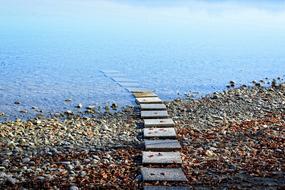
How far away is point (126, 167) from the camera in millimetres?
7672

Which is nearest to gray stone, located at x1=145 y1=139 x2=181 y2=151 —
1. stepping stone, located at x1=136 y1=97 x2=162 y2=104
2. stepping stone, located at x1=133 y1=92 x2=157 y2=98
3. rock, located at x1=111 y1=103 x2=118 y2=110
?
stepping stone, located at x1=136 y1=97 x2=162 y2=104

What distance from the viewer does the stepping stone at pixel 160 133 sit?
9.48m

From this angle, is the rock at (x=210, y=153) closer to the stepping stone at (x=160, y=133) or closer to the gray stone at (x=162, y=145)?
the gray stone at (x=162, y=145)

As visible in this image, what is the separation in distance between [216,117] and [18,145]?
535cm

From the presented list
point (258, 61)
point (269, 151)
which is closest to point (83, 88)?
point (269, 151)

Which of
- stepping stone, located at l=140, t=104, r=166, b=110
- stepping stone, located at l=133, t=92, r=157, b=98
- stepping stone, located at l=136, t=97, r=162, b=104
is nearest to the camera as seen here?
stepping stone, located at l=140, t=104, r=166, b=110

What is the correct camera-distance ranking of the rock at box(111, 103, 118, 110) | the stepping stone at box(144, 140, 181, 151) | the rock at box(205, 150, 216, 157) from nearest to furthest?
the rock at box(205, 150, 216, 157) → the stepping stone at box(144, 140, 181, 151) → the rock at box(111, 103, 118, 110)

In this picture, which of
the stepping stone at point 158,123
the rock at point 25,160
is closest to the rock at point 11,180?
the rock at point 25,160

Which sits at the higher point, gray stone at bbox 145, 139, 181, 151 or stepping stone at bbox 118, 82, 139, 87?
gray stone at bbox 145, 139, 181, 151

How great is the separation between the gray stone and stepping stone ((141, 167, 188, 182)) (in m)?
1.18

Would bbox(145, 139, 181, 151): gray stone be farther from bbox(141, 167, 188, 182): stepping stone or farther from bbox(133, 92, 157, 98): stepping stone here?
bbox(133, 92, 157, 98): stepping stone

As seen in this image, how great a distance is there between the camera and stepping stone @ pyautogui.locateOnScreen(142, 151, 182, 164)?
776 cm

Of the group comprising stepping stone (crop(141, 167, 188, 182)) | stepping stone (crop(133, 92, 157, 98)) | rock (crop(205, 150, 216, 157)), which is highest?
stepping stone (crop(141, 167, 188, 182))

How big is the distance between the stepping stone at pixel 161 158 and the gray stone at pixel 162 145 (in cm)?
35
